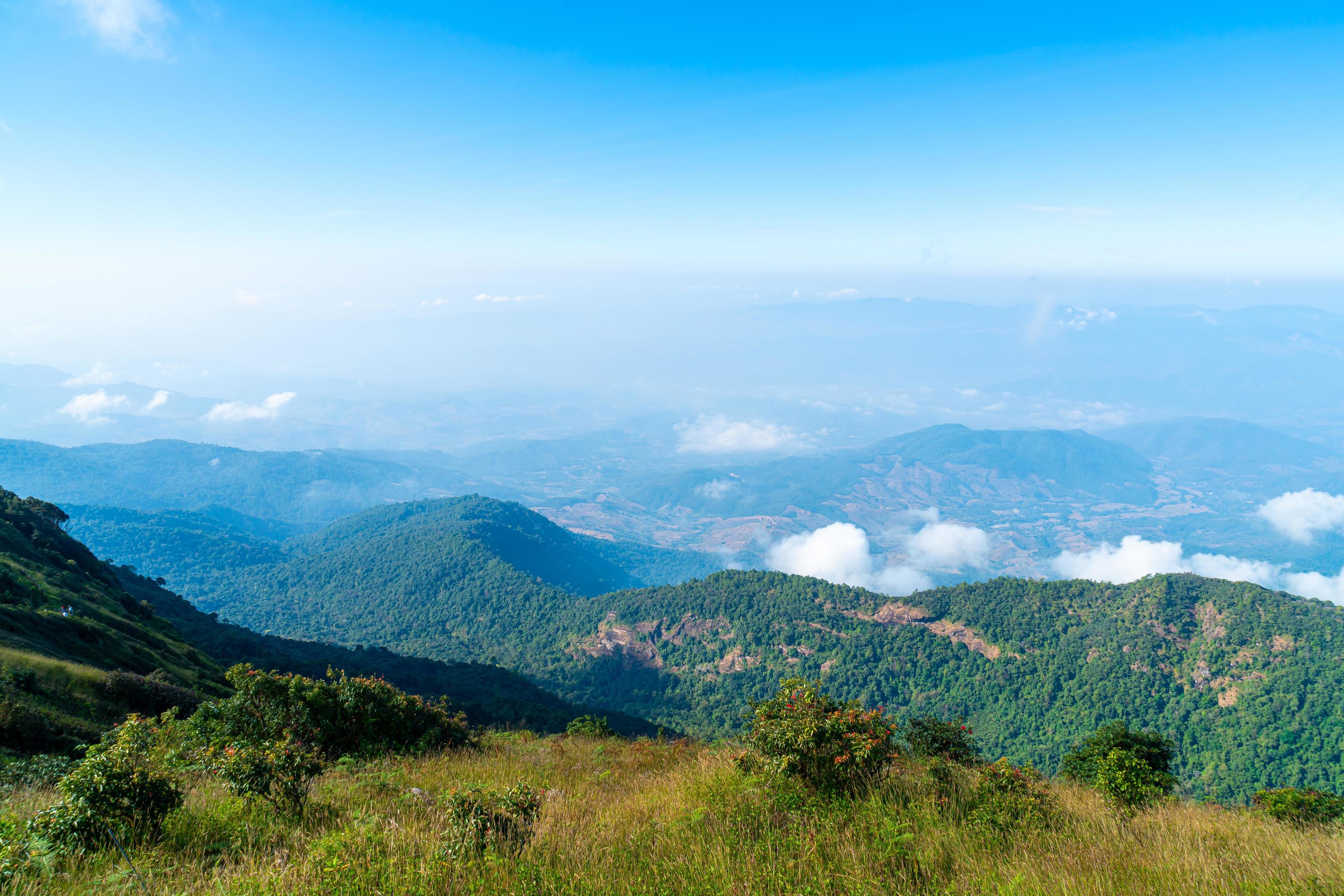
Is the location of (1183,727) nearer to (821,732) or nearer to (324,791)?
(821,732)

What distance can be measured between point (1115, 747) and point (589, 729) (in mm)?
21824

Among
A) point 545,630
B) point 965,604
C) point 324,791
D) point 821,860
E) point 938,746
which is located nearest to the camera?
point 821,860

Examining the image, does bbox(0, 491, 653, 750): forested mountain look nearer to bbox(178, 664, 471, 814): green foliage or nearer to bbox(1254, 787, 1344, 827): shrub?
bbox(178, 664, 471, 814): green foliage

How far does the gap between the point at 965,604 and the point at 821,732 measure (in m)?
104

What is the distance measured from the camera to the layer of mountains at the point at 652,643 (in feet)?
112

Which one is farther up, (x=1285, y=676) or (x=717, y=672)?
(x=1285, y=676)

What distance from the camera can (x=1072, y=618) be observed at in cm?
8756

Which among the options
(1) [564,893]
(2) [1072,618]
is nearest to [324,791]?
(1) [564,893]

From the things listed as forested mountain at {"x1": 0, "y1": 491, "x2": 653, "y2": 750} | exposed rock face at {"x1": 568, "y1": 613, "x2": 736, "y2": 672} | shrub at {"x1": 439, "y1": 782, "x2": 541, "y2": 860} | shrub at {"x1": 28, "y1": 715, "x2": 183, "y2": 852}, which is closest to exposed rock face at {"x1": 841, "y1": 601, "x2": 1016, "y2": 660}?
exposed rock face at {"x1": 568, "y1": 613, "x2": 736, "y2": 672}

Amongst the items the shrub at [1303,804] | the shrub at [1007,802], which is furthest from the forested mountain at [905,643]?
the shrub at [1007,802]

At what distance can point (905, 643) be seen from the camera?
93062mm

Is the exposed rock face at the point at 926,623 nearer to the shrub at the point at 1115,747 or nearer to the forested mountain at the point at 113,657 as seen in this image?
the forested mountain at the point at 113,657

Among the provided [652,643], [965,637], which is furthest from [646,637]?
[965,637]

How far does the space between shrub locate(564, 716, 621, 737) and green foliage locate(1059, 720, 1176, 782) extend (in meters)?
18.4
